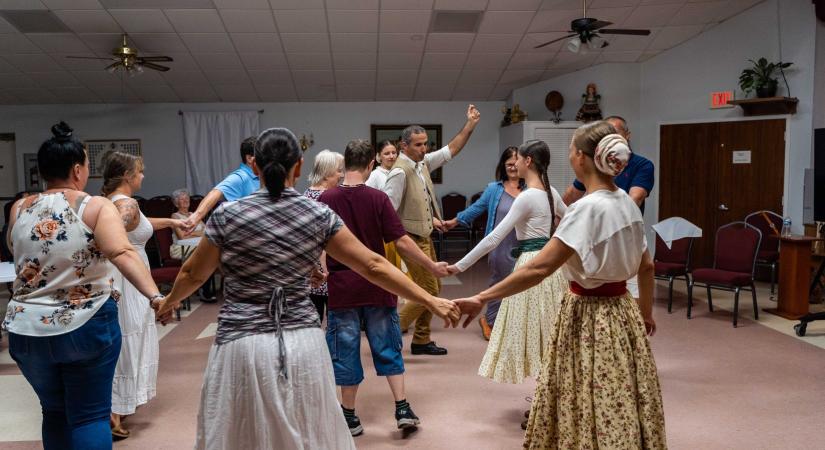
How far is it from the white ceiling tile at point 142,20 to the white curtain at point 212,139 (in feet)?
10.4

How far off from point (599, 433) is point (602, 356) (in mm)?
251

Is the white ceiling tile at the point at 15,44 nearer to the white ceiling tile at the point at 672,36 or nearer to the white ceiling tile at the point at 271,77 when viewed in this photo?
the white ceiling tile at the point at 271,77

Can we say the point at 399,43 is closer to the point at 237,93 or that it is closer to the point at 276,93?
the point at 276,93

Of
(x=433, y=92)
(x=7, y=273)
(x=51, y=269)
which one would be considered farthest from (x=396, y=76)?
(x=51, y=269)

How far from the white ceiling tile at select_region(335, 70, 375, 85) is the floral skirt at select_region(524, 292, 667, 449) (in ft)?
25.3

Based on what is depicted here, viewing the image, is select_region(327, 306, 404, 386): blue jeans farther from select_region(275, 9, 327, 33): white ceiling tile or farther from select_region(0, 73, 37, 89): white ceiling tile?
select_region(0, 73, 37, 89): white ceiling tile

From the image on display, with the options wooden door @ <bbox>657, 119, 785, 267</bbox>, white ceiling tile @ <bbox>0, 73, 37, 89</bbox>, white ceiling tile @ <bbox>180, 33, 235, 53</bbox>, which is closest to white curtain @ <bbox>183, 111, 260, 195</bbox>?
white ceiling tile @ <bbox>0, 73, 37, 89</bbox>

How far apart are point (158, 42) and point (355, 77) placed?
2866mm

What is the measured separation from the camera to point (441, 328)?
18.1 ft

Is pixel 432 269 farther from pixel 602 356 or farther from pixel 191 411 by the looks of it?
pixel 191 411

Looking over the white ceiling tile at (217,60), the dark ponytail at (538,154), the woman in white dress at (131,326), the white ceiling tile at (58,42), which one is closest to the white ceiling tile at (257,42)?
the white ceiling tile at (217,60)

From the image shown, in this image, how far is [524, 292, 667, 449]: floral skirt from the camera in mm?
2051

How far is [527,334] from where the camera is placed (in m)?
→ 3.13

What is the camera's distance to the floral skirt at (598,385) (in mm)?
2051
